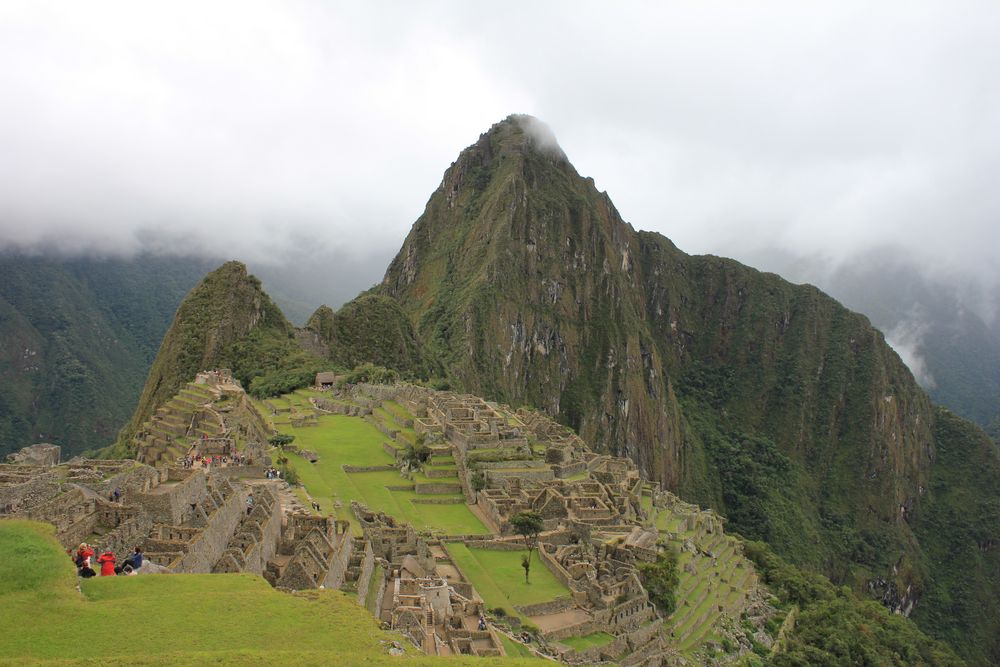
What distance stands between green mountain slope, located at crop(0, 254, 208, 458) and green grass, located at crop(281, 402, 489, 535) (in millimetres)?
47158

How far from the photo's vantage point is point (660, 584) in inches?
1209

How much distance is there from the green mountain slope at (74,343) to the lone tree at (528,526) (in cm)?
6339

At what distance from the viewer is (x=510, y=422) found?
160 feet

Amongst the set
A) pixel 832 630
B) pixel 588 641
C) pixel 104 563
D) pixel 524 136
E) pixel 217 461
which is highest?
pixel 524 136

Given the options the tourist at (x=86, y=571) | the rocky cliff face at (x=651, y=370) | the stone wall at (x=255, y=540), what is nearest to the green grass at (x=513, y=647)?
the stone wall at (x=255, y=540)

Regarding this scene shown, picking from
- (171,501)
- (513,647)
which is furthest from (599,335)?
(171,501)

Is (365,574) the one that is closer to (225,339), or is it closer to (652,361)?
(225,339)

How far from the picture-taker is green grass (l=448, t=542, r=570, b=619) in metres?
26.2

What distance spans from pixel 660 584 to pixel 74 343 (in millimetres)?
92925

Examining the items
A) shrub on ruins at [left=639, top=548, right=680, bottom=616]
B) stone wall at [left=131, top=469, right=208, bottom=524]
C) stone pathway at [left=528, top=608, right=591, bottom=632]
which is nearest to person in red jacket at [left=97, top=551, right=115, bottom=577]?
stone wall at [left=131, top=469, right=208, bottom=524]

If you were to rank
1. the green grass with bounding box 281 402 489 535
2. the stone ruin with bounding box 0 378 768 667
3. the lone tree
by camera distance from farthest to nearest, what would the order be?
the green grass with bounding box 281 402 489 535 < the lone tree < the stone ruin with bounding box 0 378 768 667

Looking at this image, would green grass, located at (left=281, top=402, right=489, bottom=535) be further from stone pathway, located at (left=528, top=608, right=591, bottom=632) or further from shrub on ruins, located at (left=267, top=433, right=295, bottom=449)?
stone pathway, located at (left=528, top=608, right=591, bottom=632)

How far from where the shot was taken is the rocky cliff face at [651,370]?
125 metres

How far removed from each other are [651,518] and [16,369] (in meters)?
81.4
